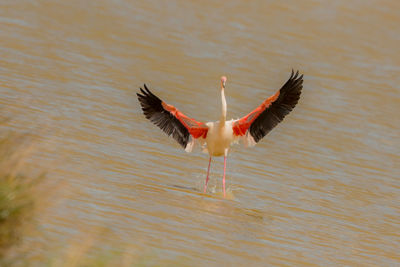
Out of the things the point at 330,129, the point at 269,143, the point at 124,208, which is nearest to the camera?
the point at 124,208

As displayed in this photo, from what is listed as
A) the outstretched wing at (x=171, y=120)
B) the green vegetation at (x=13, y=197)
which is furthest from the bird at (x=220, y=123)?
the green vegetation at (x=13, y=197)

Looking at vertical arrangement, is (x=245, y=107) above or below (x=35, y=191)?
above

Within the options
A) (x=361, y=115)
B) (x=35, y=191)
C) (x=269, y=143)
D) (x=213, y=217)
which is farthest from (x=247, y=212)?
(x=361, y=115)

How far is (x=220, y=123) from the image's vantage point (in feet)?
34.5

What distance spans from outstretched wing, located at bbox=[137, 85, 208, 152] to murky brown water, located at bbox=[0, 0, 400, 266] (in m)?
0.51

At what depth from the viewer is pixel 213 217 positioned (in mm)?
9031

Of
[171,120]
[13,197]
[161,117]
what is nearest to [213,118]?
[171,120]

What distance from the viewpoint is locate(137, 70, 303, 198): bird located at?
405 inches

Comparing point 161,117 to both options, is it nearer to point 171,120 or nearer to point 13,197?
point 171,120

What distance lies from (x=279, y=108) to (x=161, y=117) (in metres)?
1.54

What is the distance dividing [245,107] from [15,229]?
34.7 ft

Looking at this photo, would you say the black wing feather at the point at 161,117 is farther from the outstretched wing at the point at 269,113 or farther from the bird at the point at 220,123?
the outstretched wing at the point at 269,113

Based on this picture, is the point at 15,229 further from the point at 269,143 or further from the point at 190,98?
the point at 190,98

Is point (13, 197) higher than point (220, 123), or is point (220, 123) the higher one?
point (220, 123)
